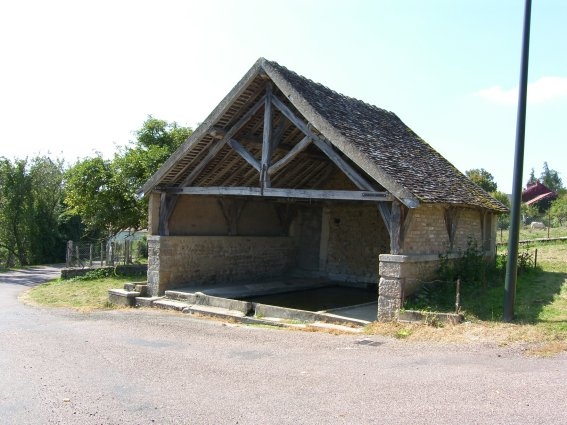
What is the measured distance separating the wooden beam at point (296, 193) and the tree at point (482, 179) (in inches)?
972

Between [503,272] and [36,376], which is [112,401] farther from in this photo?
[503,272]

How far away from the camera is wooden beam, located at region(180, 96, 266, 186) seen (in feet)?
37.5

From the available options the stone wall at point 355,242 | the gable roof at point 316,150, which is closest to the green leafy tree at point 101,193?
the gable roof at point 316,150

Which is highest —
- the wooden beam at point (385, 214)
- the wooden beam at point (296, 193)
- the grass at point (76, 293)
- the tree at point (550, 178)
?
the tree at point (550, 178)

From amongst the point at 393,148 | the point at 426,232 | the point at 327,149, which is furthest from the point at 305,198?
the point at 426,232

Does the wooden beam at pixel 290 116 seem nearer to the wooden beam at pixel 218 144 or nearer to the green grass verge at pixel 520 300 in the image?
the wooden beam at pixel 218 144

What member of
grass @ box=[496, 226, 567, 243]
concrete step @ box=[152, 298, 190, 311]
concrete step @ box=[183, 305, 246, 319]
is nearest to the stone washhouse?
concrete step @ box=[152, 298, 190, 311]

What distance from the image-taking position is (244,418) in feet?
15.8

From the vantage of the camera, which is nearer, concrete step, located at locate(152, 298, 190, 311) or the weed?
the weed

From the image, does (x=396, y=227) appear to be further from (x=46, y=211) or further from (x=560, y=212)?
(x=46, y=211)

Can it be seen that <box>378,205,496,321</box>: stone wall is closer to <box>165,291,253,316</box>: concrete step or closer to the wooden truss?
the wooden truss

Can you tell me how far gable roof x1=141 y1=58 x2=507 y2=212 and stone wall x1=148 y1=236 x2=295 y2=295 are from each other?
5.51 feet

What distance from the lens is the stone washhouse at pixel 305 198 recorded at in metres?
10.0

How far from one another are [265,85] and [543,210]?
4163 centimetres
